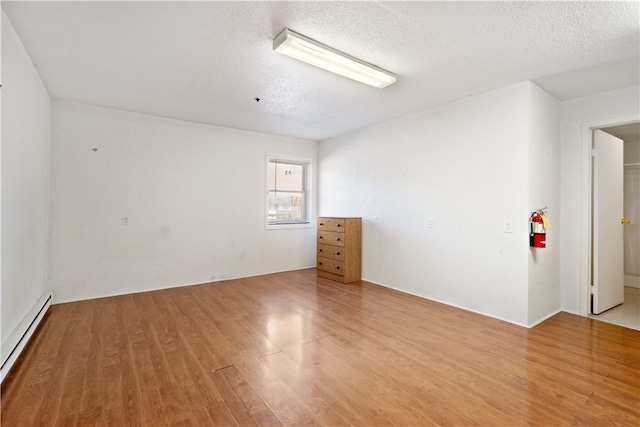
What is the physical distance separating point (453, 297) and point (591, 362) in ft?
4.64

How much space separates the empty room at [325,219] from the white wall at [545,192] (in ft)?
0.11

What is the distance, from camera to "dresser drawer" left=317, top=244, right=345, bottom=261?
4.77 meters

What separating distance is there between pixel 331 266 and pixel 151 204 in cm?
289

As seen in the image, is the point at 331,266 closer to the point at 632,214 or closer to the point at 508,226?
the point at 508,226

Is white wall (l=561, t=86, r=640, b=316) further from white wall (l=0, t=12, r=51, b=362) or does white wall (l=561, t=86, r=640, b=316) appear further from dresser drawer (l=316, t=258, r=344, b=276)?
white wall (l=0, t=12, r=51, b=362)

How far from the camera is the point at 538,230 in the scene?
2.97m

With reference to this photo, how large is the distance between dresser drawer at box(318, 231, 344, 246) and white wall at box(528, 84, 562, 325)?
8.33 feet

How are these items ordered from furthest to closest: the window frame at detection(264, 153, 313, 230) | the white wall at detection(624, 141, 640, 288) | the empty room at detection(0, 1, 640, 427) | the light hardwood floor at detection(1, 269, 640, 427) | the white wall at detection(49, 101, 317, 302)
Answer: the window frame at detection(264, 153, 313, 230) < the white wall at detection(624, 141, 640, 288) < the white wall at detection(49, 101, 317, 302) < the empty room at detection(0, 1, 640, 427) < the light hardwood floor at detection(1, 269, 640, 427)

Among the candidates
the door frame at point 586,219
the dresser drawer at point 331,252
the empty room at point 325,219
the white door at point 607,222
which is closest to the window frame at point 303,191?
the empty room at point 325,219

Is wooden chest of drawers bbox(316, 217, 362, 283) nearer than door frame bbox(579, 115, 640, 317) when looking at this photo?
No

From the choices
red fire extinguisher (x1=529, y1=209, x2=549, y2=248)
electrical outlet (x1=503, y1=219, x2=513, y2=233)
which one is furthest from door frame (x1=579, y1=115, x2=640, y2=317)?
electrical outlet (x1=503, y1=219, x2=513, y2=233)

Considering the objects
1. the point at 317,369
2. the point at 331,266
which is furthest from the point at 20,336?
the point at 331,266

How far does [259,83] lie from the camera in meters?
3.09

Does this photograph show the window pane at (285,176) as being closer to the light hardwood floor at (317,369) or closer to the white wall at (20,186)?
the light hardwood floor at (317,369)
